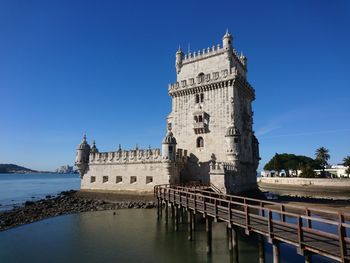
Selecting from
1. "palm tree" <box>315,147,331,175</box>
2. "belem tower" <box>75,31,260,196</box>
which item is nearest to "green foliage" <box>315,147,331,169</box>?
"palm tree" <box>315,147,331,175</box>

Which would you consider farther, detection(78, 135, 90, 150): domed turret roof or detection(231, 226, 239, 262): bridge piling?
detection(78, 135, 90, 150): domed turret roof

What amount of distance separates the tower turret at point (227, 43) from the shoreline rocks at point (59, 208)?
23.2 metres

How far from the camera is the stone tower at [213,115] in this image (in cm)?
3564

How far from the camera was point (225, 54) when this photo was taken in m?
38.6

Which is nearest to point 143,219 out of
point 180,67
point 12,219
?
point 12,219

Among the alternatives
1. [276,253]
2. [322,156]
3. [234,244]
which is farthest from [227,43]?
[322,156]

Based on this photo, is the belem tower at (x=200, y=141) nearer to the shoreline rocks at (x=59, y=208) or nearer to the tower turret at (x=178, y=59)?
the tower turret at (x=178, y=59)

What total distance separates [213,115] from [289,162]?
65.5m

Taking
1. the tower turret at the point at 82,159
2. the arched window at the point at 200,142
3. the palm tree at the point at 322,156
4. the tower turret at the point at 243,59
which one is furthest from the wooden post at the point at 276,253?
the palm tree at the point at 322,156

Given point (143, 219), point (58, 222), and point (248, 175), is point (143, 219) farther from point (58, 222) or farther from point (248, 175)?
point (248, 175)

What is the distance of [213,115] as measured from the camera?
37531 mm

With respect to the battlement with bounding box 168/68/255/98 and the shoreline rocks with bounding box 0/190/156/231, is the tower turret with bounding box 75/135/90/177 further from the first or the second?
the battlement with bounding box 168/68/255/98

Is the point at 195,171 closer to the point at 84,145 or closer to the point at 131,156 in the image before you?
the point at 131,156

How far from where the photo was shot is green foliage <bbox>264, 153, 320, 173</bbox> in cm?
9012
